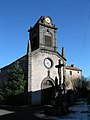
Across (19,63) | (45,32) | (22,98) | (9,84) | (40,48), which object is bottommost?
(22,98)

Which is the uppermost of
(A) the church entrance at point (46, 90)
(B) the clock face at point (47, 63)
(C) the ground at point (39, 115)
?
(B) the clock face at point (47, 63)

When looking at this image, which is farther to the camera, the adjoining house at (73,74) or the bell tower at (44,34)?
the adjoining house at (73,74)

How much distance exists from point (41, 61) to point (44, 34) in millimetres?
5269

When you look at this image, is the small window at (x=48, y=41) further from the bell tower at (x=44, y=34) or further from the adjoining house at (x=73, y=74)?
the adjoining house at (x=73, y=74)

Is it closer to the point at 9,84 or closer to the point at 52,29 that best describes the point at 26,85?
the point at 9,84

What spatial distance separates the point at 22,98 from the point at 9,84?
2957 millimetres

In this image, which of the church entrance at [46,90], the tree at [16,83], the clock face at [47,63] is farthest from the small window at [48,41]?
the tree at [16,83]

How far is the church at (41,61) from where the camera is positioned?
3645cm

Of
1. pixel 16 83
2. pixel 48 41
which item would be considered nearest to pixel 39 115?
pixel 16 83

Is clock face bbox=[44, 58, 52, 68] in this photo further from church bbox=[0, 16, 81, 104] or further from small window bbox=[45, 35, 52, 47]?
small window bbox=[45, 35, 52, 47]

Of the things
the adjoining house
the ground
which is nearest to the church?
the ground

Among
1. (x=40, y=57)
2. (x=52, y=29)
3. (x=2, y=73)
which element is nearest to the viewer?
(x=40, y=57)

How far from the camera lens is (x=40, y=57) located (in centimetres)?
3844

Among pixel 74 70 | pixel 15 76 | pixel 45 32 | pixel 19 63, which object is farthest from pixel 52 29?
pixel 74 70
